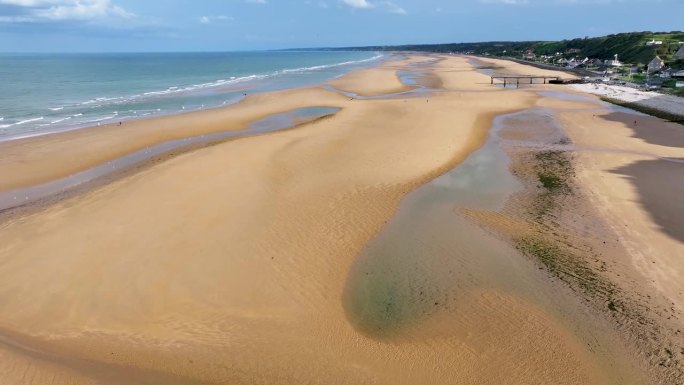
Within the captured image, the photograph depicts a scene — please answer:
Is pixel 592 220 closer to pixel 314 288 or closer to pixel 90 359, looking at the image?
pixel 314 288

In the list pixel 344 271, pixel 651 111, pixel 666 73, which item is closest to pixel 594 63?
pixel 666 73

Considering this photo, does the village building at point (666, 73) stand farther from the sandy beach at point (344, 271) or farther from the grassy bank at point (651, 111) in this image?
the sandy beach at point (344, 271)

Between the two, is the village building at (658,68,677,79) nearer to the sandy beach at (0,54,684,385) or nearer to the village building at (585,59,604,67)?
the village building at (585,59,604,67)

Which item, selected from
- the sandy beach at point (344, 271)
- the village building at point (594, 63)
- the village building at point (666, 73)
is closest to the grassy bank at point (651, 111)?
the sandy beach at point (344, 271)

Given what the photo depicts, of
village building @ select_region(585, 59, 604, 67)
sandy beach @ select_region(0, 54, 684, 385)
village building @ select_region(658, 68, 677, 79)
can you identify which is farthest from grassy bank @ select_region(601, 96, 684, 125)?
village building @ select_region(585, 59, 604, 67)

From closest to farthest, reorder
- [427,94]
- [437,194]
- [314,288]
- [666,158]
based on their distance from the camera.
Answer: [314,288] < [437,194] < [666,158] < [427,94]

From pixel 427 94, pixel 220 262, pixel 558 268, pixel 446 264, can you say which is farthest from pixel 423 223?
pixel 427 94

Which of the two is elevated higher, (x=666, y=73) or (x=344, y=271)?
(x=666, y=73)

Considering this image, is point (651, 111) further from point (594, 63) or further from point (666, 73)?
point (594, 63)

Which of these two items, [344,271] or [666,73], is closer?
[344,271]
